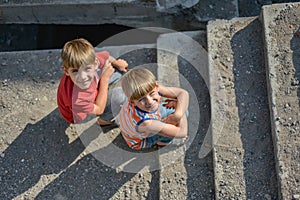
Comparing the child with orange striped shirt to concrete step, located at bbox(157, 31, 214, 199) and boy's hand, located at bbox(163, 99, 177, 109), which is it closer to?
boy's hand, located at bbox(163, 99, 177, 109)

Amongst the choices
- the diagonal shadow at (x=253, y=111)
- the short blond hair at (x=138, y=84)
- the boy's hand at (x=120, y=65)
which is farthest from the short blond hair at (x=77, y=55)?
the diagonal shadow at (x=253, y=111)

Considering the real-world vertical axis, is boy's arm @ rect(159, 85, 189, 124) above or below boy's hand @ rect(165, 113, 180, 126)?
above

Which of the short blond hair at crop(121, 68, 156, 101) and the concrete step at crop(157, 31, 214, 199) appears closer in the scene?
the short blond hair at crop(121, 68, 156, 101)

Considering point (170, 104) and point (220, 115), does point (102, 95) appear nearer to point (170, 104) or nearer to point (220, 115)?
point (170, 104)

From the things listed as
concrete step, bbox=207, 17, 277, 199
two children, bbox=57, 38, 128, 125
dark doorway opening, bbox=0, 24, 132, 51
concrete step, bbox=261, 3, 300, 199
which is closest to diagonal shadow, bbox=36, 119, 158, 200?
two children, bbox=57, 38, 128, 125

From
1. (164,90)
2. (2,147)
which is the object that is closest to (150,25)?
(164,90)

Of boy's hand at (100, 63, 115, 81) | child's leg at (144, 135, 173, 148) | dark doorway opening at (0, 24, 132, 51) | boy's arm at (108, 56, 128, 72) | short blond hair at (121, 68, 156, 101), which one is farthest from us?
dark doorway opening at (0, 24, 132, 51)

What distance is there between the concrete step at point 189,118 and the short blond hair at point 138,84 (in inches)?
21.7

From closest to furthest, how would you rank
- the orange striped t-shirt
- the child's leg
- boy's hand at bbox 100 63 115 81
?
the orange striped t-shirt, the child's leg, boy's hand at bbox 100 63 115 81

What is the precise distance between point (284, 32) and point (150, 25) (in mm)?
1367

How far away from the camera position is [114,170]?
2.70 metres

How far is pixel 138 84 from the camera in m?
2.21

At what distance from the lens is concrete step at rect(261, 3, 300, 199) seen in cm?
234

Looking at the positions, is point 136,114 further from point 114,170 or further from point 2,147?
point 2,147
